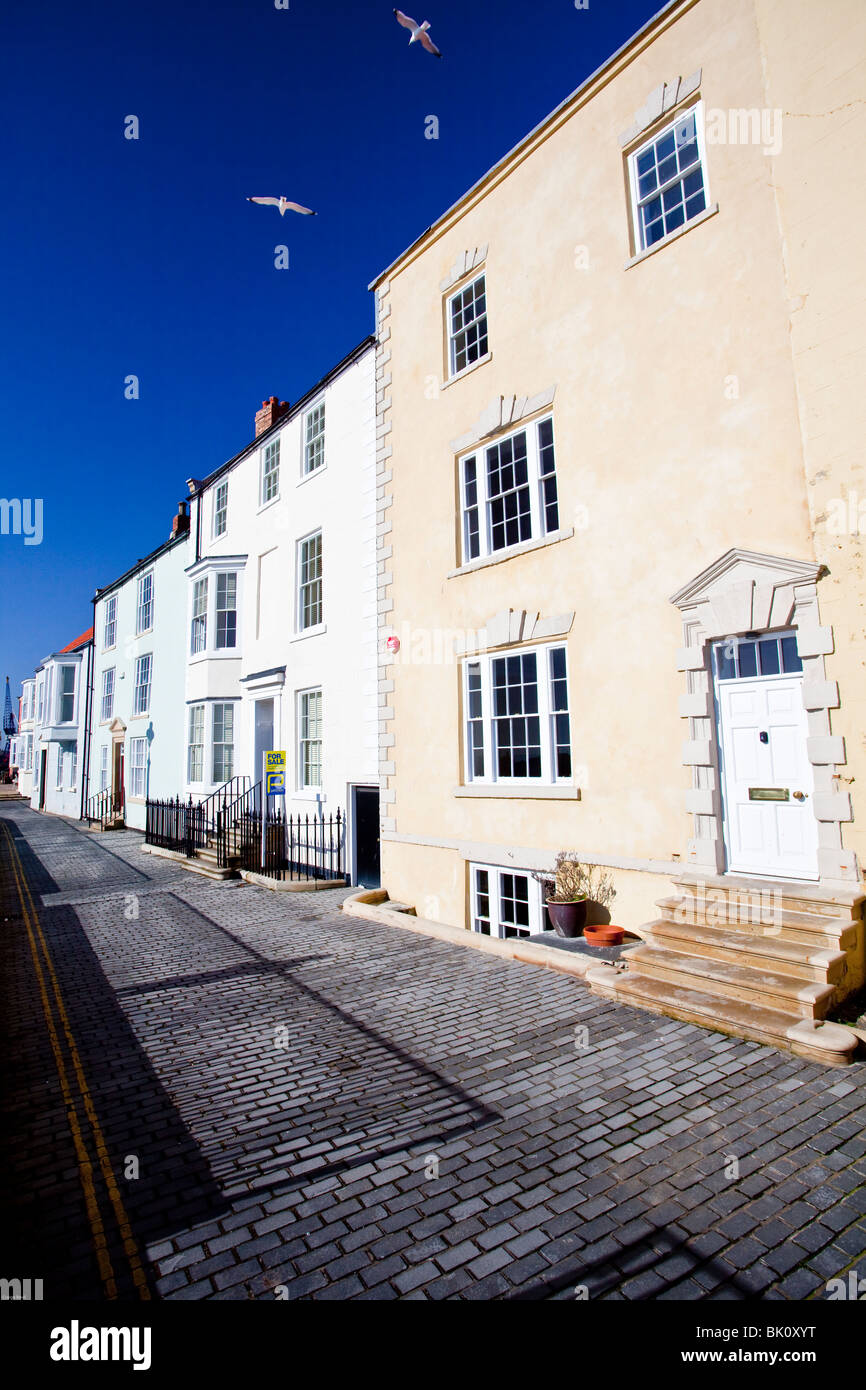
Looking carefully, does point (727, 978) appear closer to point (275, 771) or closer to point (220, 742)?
point (275, 771)

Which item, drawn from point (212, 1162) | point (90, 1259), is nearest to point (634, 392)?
point (212, 1162)

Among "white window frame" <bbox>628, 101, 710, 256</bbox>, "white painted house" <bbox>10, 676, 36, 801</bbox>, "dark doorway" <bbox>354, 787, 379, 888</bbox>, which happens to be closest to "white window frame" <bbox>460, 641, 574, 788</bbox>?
"dark doorway" <bbox>354, 787, 379, 888</bbox>

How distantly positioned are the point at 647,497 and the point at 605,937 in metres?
5.56

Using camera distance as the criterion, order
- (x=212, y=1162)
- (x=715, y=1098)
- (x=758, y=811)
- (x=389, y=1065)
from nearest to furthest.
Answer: (x=212, y=1162) < (x=715, y=1098) < (x=389, y=1065) < (x=758, y=811)

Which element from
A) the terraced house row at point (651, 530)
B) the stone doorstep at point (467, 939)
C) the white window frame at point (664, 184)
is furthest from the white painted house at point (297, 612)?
the white window frame at point (664, 184)

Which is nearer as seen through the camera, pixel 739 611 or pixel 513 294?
pixel 739 611

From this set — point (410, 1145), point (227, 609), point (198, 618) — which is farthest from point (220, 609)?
point (410, 1145)

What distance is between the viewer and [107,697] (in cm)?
3241

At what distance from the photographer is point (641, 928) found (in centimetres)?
771

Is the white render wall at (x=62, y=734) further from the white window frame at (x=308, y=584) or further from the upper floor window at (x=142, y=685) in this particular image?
the white window frame at (x=308, y=584)

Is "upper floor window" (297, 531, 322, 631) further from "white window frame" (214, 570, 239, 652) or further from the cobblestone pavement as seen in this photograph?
the cobblestone pavement

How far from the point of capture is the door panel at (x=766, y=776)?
7.31 meters
